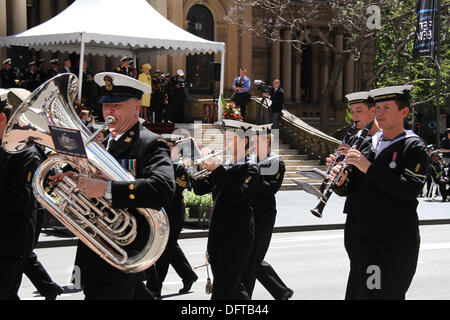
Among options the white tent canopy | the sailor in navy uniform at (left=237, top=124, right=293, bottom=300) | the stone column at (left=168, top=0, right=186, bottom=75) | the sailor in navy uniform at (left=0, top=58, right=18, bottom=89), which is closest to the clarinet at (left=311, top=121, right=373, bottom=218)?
the sailor in navy uniform at (left=237, top=124, right=293, bottom=300)

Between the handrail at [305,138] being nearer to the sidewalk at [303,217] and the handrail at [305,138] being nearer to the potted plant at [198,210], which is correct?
the sidewalk at [303,217]

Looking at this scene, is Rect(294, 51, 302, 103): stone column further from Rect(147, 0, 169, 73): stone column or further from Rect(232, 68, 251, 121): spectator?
Rect(232, 68, 251, 121): spectator

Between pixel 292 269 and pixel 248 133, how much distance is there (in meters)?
3.71

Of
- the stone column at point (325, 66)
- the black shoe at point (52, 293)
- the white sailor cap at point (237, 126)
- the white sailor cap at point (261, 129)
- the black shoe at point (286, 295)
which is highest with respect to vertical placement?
the stone column at point (325, 66)

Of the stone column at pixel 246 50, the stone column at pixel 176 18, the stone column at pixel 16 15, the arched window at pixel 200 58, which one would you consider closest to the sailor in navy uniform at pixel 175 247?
the stone column at pixel 16 15

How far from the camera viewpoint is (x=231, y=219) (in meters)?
6.14

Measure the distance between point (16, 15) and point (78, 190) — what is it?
21.2m

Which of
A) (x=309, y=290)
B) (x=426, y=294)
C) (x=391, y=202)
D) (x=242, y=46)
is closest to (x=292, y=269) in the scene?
(x=309, y=290)

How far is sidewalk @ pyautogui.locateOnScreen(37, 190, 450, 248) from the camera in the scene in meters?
12.1

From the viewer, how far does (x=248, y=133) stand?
6.72m

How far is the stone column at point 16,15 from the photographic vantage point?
2359cm

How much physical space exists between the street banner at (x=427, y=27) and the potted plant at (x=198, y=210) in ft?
36.7

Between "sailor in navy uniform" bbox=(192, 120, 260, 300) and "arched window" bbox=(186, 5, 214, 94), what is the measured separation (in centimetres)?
2758

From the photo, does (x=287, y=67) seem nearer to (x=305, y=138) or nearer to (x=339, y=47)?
(x=339, y=47)
